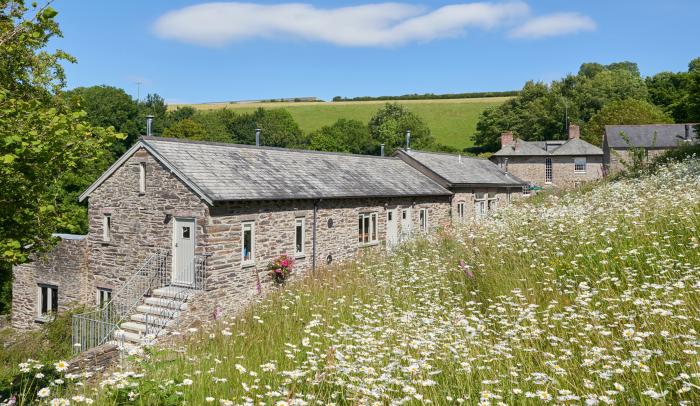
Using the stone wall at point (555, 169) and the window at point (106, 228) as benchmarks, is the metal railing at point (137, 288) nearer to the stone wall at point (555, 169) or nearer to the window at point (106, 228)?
the window at point (106, 228)

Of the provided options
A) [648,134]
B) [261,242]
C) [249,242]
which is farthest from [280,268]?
[648,134]

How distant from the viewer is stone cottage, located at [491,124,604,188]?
168ft

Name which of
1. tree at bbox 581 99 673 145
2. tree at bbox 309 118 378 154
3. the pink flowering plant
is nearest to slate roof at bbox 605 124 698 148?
tree at bbox 581 99 673 145

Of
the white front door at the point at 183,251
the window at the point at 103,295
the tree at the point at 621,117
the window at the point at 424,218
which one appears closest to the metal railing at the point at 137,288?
the white front door at the point at 183,251

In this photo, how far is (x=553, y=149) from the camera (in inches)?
2083

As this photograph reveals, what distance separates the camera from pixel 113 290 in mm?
18891

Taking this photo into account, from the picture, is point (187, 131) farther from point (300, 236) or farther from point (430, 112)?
point (430, 112)

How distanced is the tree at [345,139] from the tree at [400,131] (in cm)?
198

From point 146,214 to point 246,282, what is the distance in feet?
14.3

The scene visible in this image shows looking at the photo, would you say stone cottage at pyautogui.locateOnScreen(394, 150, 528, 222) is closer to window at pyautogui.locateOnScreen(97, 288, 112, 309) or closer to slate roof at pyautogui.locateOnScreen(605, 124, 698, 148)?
window at pyautogui.locateOnScreen(97, 288, 112, 309)

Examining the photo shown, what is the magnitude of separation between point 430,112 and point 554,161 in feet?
134

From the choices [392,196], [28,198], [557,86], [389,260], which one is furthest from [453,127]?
[28,198]

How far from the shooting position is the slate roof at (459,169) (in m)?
30.3

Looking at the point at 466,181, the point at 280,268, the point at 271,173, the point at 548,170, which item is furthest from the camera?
the point at 548,170
